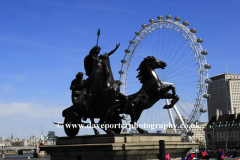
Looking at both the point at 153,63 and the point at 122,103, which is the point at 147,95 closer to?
the point at 122,103

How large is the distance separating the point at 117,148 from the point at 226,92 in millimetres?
154477

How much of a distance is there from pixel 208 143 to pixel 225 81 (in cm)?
4540

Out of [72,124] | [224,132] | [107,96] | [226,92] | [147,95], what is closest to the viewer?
[107,96]

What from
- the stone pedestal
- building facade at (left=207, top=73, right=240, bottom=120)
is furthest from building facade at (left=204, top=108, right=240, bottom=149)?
the stone pedestal

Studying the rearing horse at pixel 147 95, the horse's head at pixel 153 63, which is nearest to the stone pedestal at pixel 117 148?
the rearing horse at pixel 147 95

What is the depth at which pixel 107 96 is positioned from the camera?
1235 centimetres

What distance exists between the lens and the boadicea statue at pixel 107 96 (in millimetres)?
12516

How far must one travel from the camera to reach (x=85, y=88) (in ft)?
48.5

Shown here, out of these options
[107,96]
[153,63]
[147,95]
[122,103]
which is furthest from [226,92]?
[107,96]

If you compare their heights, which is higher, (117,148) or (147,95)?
(147,95)

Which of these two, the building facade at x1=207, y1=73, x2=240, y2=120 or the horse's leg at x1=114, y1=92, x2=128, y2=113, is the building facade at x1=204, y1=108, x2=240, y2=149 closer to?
the building facade at x1=207, y1=73, x2=240, y2=120

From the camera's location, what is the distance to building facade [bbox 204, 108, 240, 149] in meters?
108

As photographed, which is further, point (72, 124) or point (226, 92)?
point (226, 92)

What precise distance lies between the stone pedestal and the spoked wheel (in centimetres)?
116
